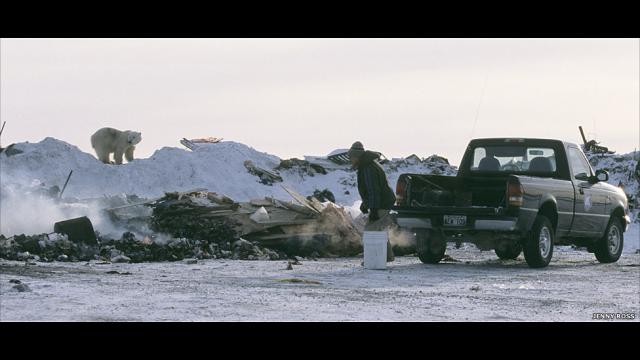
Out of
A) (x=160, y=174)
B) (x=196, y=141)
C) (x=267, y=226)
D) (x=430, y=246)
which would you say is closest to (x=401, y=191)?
(x=430, y=246)

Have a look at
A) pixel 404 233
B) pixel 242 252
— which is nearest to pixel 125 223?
pixel 242 252

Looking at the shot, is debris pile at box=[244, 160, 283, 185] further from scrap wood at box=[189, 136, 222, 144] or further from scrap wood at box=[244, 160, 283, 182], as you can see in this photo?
scrap wood at box=[189, 136, 222, 144]

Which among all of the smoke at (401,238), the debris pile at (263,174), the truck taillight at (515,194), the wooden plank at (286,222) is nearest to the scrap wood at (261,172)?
the debris pile at (263,174)

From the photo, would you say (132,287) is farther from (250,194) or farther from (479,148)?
(250,194)

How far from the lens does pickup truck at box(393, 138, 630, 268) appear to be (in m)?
14.7

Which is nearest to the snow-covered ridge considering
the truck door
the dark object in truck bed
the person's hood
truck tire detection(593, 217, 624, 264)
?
the dark object in truck bed

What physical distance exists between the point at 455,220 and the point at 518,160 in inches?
75.8

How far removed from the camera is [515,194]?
1452cm

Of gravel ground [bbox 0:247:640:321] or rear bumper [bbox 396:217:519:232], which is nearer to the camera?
gravel ground [bbox 0:247:640:321]

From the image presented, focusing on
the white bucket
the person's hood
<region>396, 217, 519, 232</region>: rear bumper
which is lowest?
the white bucket

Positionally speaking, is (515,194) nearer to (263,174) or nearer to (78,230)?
(78,230)

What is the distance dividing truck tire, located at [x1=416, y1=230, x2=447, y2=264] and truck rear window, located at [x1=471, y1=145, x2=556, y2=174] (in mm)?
1359

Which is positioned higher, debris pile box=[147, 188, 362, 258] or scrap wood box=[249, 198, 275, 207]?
scrap wood box=[249, 198, 275, 207]
